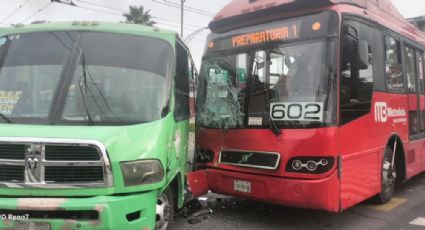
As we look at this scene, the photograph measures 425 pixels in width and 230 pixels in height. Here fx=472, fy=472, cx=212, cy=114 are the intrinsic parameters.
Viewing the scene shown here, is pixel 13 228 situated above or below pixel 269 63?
below

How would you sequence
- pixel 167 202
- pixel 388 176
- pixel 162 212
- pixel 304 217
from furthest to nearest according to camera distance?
1. pixel 388 176
2. pixel 304 217
3. pixel 167 202
4. pixel 162 212

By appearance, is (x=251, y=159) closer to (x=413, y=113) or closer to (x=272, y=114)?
(x=272, y=114)

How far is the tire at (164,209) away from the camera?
526cm

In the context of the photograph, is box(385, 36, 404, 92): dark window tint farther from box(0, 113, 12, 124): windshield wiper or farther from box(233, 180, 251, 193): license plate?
box(0, 113, 12, 124): windshield wiper

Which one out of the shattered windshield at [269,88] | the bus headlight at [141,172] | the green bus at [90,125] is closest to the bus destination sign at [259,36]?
the shattered windshield at [269,88]

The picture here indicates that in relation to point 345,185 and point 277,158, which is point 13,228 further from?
point 345,185

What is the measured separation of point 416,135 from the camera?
838cm

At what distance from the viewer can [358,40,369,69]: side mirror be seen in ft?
20.2

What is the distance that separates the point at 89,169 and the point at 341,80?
326 centimetres

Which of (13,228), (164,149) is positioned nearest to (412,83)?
(164,149)

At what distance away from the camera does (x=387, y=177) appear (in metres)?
7.23

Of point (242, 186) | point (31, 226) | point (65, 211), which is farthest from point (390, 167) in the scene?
point (31, 226)

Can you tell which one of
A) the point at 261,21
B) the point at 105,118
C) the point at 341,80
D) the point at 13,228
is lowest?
the point at 13,228

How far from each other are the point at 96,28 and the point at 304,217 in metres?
3.93
